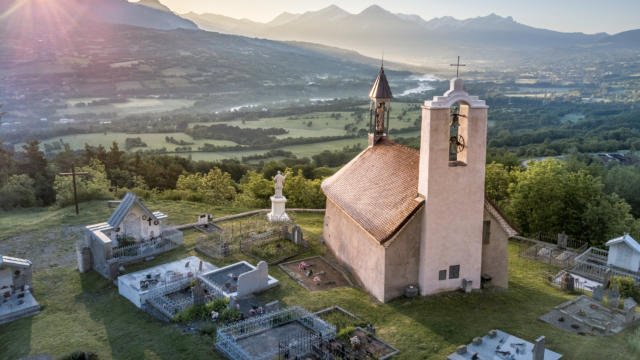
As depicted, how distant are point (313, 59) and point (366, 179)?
179 m

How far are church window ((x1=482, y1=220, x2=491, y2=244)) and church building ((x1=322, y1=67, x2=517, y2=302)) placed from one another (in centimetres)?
5

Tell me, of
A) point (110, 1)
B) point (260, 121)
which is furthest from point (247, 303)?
point (110, 1)

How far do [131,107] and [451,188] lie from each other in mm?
114801

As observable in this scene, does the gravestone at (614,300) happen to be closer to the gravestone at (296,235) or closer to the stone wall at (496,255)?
the stone wall at (496,255)

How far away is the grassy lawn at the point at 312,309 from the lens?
17.4 metres

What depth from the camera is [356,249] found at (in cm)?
2475

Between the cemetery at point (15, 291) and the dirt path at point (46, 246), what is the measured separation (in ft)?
14.2

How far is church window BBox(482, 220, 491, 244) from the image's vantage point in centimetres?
2288

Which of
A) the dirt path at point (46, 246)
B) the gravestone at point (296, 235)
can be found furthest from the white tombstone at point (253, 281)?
the dirt path at point (46, 246)

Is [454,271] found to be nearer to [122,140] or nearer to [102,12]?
[122,140]

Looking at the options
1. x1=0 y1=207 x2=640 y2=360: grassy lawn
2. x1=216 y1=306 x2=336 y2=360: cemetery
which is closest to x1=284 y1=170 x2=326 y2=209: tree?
x1=0 y1=207 x2=640 y2=360: grassy lawn

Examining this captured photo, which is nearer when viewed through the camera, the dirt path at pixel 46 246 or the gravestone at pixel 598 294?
the gravestone at pixel 598 294

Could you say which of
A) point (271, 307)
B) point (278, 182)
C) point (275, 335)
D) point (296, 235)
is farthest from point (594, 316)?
point (278, 182)

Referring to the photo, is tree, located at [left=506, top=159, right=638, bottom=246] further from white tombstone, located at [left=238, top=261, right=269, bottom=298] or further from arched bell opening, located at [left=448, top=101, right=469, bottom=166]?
white tombstone, located at [left=238, top=261, right=269, bottom=298]
